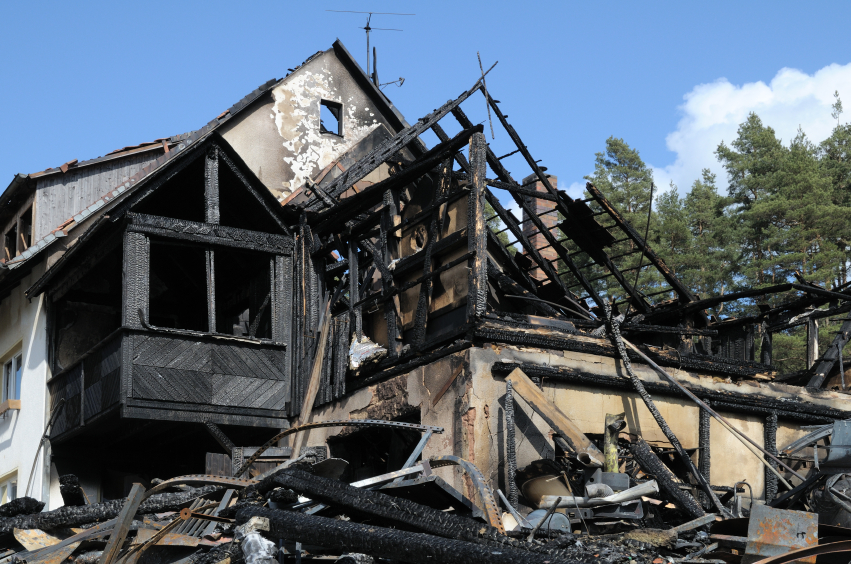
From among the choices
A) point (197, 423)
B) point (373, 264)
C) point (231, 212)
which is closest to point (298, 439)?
point (197, 423)

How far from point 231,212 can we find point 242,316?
2.32m

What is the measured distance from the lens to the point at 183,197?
52.1 feet

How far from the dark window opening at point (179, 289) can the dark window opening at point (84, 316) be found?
28.4 inches

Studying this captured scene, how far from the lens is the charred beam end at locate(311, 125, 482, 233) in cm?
1299

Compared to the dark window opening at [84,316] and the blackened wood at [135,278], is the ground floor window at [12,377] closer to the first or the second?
the dark window opening at [84,316]

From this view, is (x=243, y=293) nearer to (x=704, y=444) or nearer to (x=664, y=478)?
(x=704, y=444)

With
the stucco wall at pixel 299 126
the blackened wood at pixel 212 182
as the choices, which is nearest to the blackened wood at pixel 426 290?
the blackened wood at pixel 212 182

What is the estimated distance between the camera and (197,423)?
14.3 m

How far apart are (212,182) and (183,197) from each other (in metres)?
1.35

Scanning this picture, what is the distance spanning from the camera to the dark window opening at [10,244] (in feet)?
65.5

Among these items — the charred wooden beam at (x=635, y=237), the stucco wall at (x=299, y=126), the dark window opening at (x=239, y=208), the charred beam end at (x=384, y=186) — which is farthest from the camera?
the stucco wall at (x=299, y=126)

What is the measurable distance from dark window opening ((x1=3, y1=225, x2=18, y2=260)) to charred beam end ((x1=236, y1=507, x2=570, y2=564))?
13825 mm

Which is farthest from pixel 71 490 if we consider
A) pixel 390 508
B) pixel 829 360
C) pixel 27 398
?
pixel 829 360

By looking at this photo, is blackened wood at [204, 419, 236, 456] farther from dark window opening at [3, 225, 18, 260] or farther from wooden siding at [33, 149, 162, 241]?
dark window opening at [3, 225, 18, 260]
